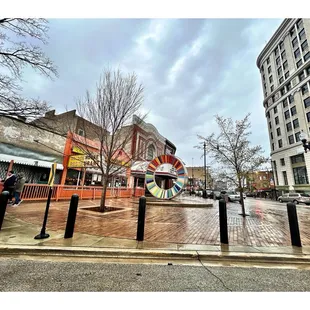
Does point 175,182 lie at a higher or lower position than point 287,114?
lower

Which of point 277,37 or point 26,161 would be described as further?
point 277,37

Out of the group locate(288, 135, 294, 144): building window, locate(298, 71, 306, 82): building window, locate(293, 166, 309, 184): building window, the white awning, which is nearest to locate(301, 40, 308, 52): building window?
locate(298, 71, 306, 82): building window

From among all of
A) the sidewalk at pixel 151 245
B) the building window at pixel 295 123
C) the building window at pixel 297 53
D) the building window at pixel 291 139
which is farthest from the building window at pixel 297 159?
the sidewalk at pixel 151 245

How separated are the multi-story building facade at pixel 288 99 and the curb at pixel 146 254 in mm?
40315

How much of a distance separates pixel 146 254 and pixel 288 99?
53.4 m

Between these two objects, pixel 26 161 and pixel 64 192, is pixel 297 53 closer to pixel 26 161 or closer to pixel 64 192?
pixel 64 192

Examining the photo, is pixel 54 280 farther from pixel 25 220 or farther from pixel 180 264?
pixel 25 220

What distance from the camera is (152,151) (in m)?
27.4

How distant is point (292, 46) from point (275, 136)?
22.4 meters

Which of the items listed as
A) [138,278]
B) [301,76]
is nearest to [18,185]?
[138,278]

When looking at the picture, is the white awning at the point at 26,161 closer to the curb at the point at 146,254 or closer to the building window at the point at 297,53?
Answer: the curb at the point at 146,254


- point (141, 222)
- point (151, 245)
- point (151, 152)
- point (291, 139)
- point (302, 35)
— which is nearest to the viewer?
point (151, 245)

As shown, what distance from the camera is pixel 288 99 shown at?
41.7 meters

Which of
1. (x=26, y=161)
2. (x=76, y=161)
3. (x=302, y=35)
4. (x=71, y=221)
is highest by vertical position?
(x=302, y=35)
